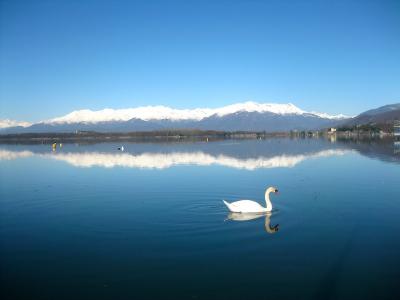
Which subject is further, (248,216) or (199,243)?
(248,216)

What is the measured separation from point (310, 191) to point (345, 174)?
291 inches

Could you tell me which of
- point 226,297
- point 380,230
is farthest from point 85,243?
point 380,230

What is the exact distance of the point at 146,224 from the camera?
1403 cm

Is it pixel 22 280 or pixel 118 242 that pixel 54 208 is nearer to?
pixel 118 242

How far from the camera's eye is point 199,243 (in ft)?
38.2

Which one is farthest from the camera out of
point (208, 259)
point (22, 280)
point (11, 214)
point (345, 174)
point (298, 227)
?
point (345, 174)

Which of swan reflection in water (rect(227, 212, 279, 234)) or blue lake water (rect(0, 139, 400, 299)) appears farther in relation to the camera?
swan reflection in water (rect(227, 212, 279, 234))

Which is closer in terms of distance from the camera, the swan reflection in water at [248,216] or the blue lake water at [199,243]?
the blue lake water at [199,243]

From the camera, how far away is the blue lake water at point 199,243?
8.78 metres

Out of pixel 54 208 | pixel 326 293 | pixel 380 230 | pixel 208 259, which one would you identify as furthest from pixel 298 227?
pixel 54 208

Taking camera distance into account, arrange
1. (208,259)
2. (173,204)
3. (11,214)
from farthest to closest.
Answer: (173,204) → (11,214) → (208,259)

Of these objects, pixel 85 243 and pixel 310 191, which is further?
pixel 310 191

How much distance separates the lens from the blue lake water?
8781mm

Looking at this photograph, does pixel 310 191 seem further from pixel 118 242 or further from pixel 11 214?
pixel 11 214
